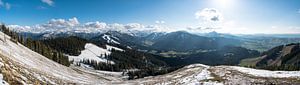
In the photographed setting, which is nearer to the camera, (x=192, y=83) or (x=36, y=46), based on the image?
(x=192, y=83)

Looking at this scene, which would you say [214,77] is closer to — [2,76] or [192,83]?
[192,83]

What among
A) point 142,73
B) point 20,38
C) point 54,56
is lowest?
point 142,73

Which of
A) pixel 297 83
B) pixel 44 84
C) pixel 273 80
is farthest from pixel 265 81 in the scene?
pixel 44 84

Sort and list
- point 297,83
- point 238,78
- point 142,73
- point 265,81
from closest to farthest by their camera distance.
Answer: point 297,83
point 265,81
point 238,78
point 142,73

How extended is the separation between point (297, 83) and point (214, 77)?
49.7ft

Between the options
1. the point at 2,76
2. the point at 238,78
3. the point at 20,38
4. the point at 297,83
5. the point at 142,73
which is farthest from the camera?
the point at 142,73

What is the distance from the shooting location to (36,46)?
16025 cm

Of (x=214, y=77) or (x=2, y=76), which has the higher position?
(x=2, y=76)

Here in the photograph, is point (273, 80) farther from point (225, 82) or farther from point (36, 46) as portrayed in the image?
point (36, 46)

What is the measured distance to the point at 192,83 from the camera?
52.1 meters

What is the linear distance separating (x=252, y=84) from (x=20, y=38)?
468ft

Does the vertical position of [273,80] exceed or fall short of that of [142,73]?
it exceeds it

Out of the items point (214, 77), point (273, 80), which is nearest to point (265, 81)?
point (273, 80)

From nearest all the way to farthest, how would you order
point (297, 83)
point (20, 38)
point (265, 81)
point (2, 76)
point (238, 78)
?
point (2, 76) < point (297, 83) < point (265, 81) < point (238, 78) < point (20, 38)
